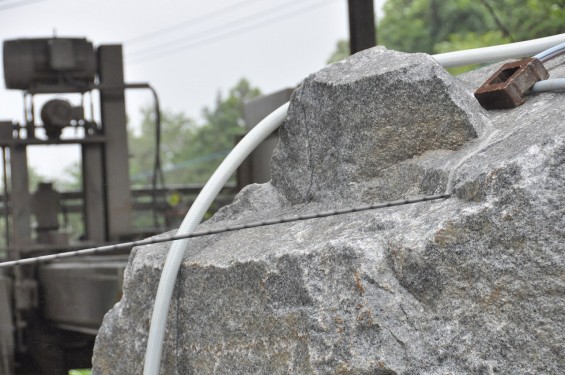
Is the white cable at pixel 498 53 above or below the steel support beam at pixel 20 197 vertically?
above

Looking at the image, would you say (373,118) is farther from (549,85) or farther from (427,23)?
(427,23)

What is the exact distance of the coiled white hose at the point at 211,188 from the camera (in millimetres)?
2197

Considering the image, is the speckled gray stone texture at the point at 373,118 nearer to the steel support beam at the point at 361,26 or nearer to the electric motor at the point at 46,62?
the steel support beam at the point at 361,26

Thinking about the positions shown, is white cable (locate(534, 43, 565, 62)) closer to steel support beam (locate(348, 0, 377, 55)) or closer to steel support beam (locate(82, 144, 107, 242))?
steel support beam (locate(348, 0, 377, 55))

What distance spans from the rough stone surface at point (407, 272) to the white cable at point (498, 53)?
31 centimetres

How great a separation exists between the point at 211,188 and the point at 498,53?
0.86 meters

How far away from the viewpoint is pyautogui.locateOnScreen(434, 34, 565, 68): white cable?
243cm

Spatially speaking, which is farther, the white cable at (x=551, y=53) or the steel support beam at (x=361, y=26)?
the steel support beam at (x=361, y=26)

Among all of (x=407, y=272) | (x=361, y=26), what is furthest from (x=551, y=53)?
(x=361, y=26)

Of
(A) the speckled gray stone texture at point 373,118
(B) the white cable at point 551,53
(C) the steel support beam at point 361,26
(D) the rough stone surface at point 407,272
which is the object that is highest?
(C) the steel support beam at point 361,26

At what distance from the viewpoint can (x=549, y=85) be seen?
213cm

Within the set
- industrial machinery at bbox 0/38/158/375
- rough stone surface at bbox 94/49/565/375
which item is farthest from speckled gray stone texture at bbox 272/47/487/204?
industrial machinery at bbox 0/38/158/375

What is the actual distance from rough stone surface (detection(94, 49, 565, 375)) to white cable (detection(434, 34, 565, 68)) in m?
0.31

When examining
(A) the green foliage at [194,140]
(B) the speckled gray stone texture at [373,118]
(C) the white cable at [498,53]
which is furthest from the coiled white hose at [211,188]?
(A) the green foliage at [194,140]
